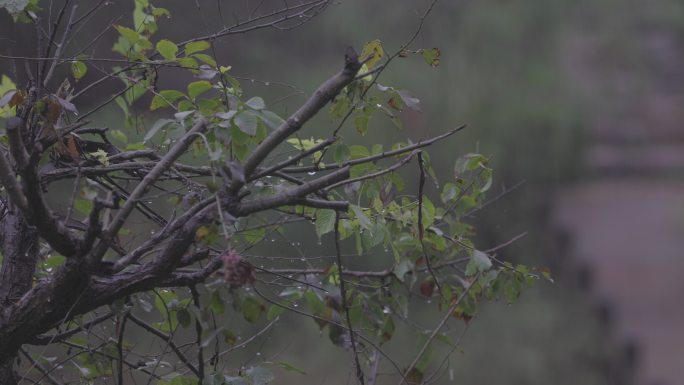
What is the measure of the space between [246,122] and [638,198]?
6.68 m

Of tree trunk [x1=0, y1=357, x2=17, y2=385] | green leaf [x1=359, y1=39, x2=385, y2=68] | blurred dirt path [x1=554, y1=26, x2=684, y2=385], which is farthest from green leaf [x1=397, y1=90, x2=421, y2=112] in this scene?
blurred dirt path [x1=554, y1=26, x2=684, y2=385]

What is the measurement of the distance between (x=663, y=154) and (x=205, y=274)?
7165mm

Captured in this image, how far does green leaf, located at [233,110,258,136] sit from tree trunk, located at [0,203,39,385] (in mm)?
352

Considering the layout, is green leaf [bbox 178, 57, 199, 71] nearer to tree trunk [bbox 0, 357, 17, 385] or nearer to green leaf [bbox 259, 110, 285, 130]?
green leaf [bbox 259, 110, 285, 130]

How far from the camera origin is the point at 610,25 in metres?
7.74

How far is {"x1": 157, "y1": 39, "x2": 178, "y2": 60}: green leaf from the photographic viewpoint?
47.5 inches

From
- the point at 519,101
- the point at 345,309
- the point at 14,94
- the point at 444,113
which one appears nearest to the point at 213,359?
the point at 345,309

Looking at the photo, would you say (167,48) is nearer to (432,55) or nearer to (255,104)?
(255,104)

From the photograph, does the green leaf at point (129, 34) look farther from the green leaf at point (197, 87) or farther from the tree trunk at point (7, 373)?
the tree trunk at point (7, 373)

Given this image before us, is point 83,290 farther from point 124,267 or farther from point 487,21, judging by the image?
point 487,21

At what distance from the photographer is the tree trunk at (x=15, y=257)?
1189mm

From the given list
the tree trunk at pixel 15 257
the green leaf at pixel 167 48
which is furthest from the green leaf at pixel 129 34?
the tree trunk at pixel 15 257

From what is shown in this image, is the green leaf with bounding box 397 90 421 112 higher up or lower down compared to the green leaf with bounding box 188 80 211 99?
lower down

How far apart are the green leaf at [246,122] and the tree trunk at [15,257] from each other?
1.15 feet
